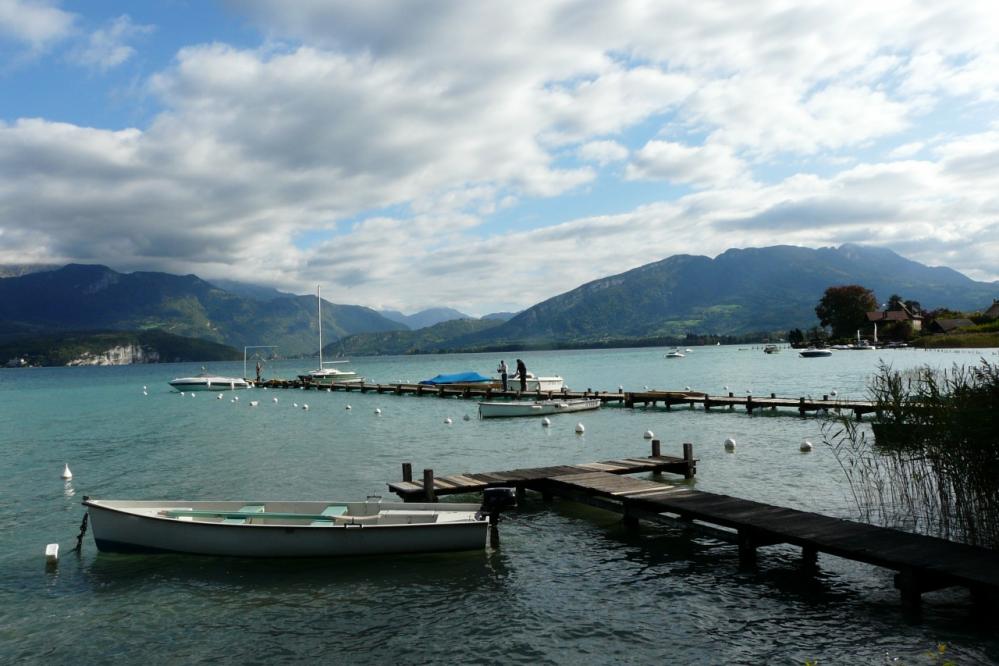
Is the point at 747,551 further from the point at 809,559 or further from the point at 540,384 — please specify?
the point at 540,384

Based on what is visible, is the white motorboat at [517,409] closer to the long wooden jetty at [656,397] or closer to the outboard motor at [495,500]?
the long wooden jetty at [656,397]

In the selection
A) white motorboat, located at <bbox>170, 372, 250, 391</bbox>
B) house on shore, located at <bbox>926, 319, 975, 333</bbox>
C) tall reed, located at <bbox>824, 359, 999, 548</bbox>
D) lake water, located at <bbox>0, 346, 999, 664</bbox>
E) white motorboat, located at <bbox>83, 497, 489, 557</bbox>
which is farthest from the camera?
house on shore, located at <bbox>926, 319, 975, 333</bbox>

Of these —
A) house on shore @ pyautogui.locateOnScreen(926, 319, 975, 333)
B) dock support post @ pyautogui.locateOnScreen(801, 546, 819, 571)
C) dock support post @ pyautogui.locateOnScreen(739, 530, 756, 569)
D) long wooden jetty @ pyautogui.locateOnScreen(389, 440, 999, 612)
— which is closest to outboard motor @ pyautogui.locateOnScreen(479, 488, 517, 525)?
long wooden jetty @ pyautogui.locateOnScreen(389, 440, 999, 612)

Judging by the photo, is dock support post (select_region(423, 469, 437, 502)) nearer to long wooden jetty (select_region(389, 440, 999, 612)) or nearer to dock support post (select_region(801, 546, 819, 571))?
long wooden jetty (select_region(389, 440, 999, 612))

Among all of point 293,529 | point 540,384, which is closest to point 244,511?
point 293,529

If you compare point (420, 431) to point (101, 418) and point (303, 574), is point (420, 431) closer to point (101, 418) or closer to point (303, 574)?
point (303, 574)

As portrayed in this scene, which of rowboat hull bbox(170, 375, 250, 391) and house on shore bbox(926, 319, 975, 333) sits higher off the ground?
house on shore bbox(926, 319, 975, 333)

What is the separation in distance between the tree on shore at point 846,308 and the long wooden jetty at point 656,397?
388 feet

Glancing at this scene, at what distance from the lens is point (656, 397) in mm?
47031

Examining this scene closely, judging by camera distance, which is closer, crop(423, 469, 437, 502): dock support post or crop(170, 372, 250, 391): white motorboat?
crop(423, 469, 437, 502): dock support post

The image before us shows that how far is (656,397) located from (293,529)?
36.1 m

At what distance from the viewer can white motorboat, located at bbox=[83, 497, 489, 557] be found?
566 inches

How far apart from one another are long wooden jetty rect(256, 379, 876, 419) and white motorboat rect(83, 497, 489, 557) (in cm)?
1468

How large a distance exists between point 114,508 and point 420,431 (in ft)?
76.3
